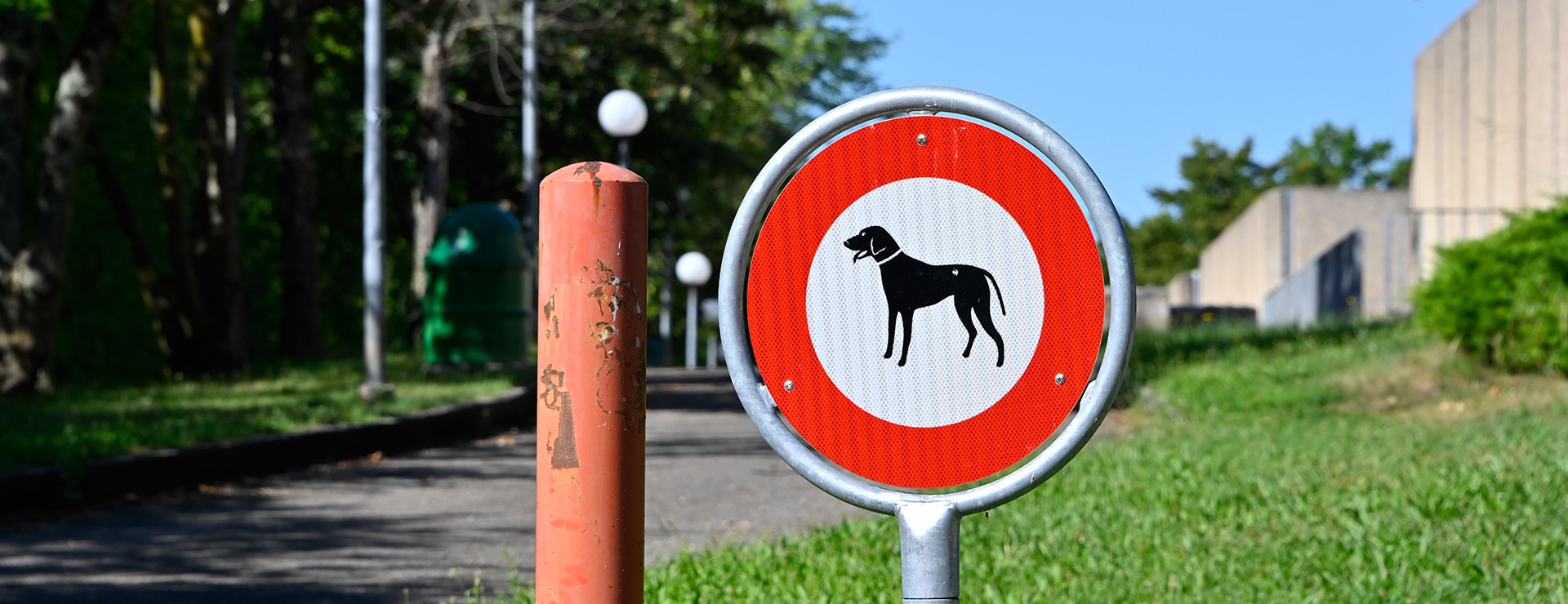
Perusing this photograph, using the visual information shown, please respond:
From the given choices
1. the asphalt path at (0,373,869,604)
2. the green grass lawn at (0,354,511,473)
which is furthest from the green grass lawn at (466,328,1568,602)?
the green grass lawn at (0,354,511,473)

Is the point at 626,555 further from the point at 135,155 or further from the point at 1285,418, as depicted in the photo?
the point at 135,155

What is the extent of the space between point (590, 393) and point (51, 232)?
10.9 meters

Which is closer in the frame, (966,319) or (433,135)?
(966,319)

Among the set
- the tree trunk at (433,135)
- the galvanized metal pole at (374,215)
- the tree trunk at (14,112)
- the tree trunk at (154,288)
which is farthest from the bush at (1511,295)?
the tree trunk at (433,135)

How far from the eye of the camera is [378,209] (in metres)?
11.8

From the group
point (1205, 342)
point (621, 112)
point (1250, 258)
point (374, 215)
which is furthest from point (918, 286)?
point (1250, 258)

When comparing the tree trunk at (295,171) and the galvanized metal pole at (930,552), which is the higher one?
the tree trunk at (295,171)

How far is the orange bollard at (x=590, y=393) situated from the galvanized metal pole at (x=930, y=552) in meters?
0.45

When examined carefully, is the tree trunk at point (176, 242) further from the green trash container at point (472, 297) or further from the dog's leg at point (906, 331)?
the dog's leg at point (906, 331)

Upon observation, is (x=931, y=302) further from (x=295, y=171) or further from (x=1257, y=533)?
(x=295, y=171)

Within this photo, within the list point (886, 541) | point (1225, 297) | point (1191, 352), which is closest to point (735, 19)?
point (1191, 352)

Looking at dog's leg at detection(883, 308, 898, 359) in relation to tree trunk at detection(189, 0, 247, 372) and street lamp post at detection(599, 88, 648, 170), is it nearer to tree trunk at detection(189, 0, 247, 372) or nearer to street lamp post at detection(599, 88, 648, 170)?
tree trunk at detection(189, 0, 247, 372)

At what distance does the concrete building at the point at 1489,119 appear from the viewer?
16.5 m

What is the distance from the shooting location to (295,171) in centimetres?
1809
